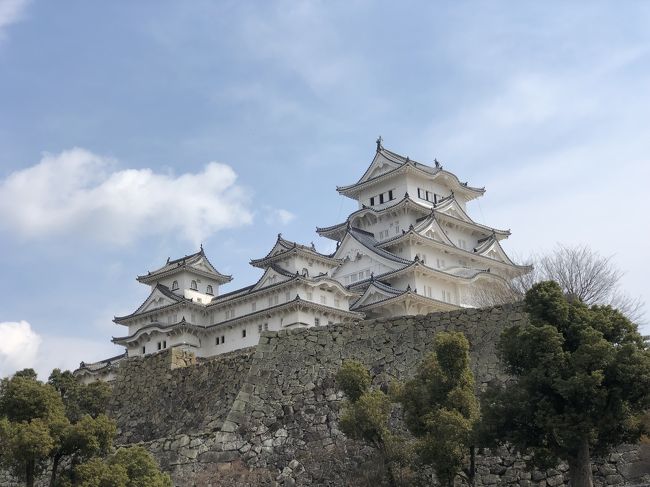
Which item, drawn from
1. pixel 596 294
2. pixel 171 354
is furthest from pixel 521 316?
pixel 596 294

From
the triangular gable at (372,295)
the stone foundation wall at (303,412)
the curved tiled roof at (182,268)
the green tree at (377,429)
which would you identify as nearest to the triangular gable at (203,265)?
the curved tiled roof at (182,268)

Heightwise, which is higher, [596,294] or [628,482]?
[596,294]

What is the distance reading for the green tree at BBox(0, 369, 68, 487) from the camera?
16.0m

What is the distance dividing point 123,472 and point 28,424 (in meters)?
2.44

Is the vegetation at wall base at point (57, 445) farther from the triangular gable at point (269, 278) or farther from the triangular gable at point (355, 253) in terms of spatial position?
the triangular gable at point (355, 253)

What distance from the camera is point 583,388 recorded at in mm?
12984

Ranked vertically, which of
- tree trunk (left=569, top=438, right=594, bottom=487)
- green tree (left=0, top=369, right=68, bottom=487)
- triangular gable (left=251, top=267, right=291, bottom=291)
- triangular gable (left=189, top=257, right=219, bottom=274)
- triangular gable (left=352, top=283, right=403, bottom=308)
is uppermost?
triangular gable (left=189, top=257, right=219, bottom=274)

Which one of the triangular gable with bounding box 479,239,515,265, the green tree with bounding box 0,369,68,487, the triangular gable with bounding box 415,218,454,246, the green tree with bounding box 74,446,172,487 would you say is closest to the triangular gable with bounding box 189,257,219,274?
the triangular gable with bounding box 415,218,454,246

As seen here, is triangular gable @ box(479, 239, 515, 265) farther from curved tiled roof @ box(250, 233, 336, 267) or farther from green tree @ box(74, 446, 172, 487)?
green tree @ box(74, 446, 172, 487)

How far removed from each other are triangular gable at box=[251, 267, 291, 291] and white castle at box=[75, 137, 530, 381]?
0.19 feet

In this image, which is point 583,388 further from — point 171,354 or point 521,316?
point 171,354

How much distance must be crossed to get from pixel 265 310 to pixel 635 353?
3670 cm

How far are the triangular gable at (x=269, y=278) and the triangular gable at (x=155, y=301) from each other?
6.90 meters

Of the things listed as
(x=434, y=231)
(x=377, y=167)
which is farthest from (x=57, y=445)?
(x=377, y=167)
